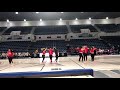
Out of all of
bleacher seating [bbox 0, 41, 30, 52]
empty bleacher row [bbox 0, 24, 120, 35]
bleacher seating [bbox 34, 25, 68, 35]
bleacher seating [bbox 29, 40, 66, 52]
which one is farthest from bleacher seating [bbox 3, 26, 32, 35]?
bleacher seating [bbox 29, 40, 66, 52]

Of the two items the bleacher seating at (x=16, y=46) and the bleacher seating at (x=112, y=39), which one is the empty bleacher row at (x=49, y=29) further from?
the bleacher seating at (x=16, y=46)

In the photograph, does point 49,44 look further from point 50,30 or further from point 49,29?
point 49,29

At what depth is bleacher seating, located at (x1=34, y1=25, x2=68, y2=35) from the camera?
46688 mm

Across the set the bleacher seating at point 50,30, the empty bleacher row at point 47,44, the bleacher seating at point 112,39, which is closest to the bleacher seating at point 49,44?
the empty bleacher row at point 47,44

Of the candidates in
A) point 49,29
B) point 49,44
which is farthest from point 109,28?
point 49,44

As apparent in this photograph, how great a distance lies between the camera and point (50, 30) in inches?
1880

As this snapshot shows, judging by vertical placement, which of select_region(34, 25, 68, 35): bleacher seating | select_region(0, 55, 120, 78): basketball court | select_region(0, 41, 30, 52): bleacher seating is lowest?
select_region(0, 55, 120, 78): basketball court

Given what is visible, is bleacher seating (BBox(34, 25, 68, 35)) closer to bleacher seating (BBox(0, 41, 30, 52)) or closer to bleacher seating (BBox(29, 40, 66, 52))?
bleacher seating (BBox(29, 40, 66, 52))

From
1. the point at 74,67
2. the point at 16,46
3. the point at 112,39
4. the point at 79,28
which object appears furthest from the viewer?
the point at 79,28

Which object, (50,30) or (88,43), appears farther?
(50,30)

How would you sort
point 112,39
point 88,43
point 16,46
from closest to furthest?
1. point 16,46
2. point 88,43
3. point 112,39
